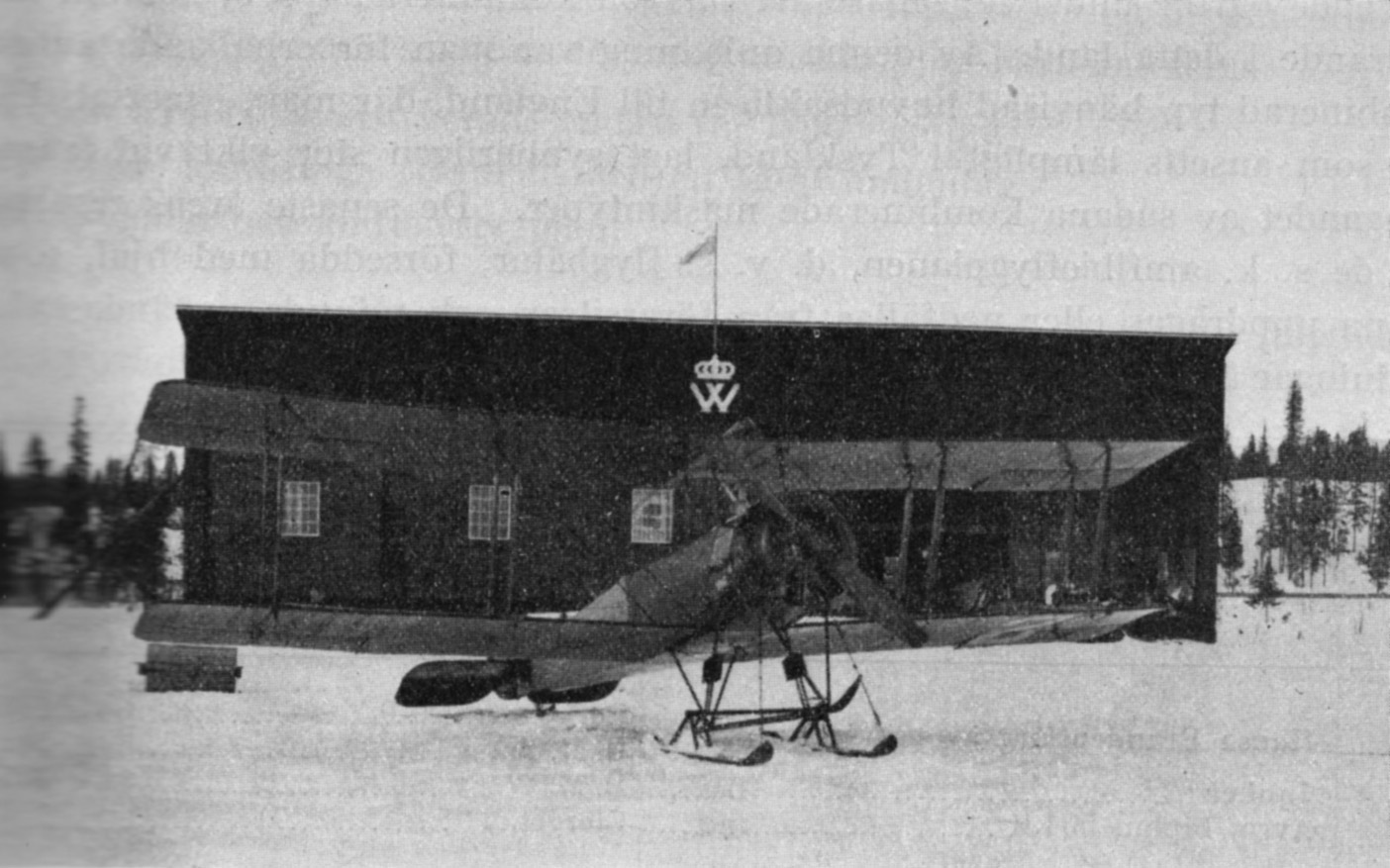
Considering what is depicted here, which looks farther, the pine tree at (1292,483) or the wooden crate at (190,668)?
the pine tree at (1292,483)

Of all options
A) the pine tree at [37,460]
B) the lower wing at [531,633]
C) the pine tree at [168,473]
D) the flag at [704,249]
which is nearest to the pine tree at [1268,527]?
the lower wing at [531,633]

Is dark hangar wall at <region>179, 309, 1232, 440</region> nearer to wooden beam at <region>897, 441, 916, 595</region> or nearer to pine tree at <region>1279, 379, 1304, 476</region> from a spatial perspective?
pine tree at <region>1279, 379, 1304, 476</region>

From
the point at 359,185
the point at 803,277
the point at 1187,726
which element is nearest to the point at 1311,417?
the point at 1187,726

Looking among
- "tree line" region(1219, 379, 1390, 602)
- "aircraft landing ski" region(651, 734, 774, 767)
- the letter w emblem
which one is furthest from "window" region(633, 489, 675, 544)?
"tree line" region(1219, 379, 1390, 602)

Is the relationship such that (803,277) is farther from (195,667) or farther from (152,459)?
(195,667)

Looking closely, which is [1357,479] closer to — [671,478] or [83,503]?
[671,478]

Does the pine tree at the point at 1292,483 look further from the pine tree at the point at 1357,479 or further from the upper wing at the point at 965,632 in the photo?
the upper wing at the point at 965,632
